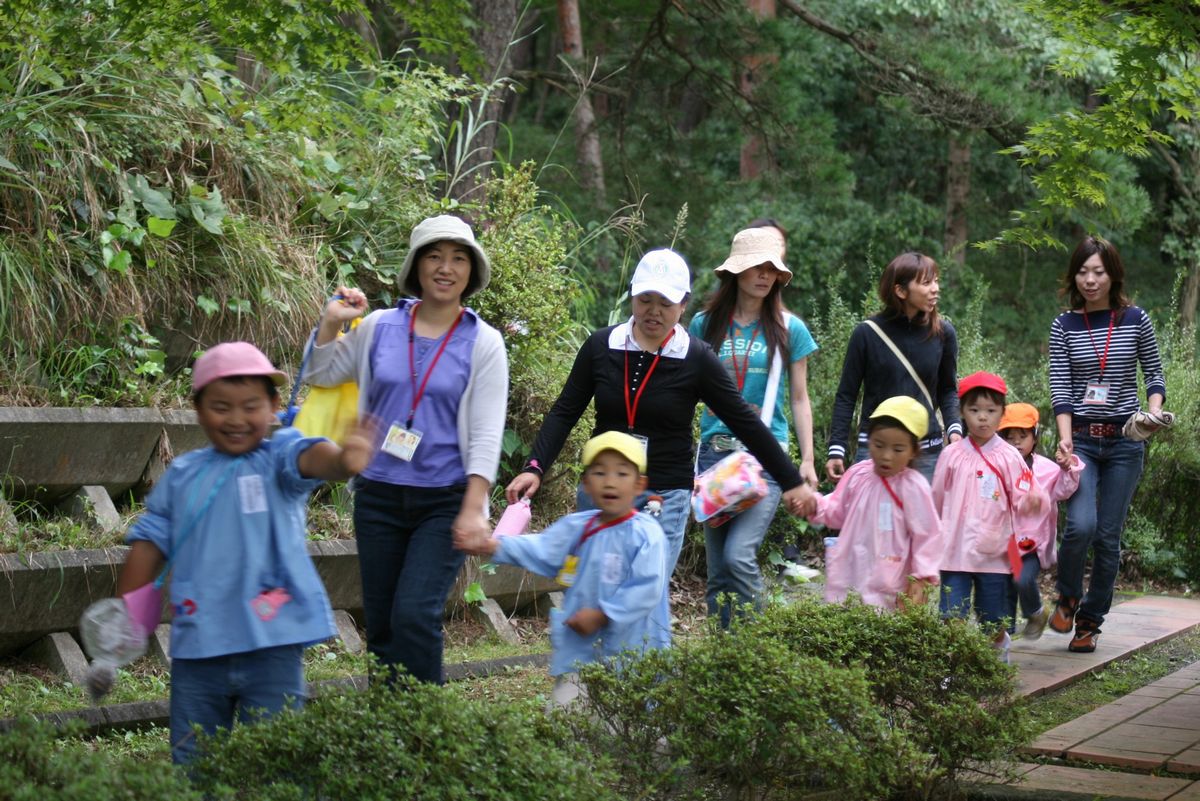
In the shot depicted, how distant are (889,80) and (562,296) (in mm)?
7652

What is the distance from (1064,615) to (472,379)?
182 inches

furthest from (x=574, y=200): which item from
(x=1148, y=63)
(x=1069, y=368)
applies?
(x=1148, y=63)

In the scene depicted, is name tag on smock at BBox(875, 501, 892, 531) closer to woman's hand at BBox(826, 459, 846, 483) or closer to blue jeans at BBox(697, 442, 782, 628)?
blue jeans at BBox(697, 442, 782, 628)

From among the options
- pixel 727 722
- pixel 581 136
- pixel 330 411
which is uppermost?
pixel 581 136

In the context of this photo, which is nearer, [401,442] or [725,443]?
[401,442]

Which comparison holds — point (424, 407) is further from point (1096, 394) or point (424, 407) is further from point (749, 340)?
point (1096, 394)

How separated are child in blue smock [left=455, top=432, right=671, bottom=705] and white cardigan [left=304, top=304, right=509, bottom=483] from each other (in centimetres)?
29

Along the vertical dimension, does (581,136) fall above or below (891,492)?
above

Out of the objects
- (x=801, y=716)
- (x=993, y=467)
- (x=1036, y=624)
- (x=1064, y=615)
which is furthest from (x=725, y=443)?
(x=1064, y=615)

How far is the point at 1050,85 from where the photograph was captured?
18.8 meters

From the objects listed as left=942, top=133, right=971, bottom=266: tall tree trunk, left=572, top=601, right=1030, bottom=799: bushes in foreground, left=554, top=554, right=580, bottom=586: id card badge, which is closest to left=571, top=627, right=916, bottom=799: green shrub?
left=572, top=601, right=1030, bottom=799: bushes in foreground

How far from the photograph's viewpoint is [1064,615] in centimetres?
809

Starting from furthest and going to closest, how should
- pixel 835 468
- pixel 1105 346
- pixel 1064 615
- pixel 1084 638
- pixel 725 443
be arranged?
1. pixel 1064 615
2. pixel 1084 638
3. pixel 1105 346
4. pixel 835 468
5. pixel 725 443

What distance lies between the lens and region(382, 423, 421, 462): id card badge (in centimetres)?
475
